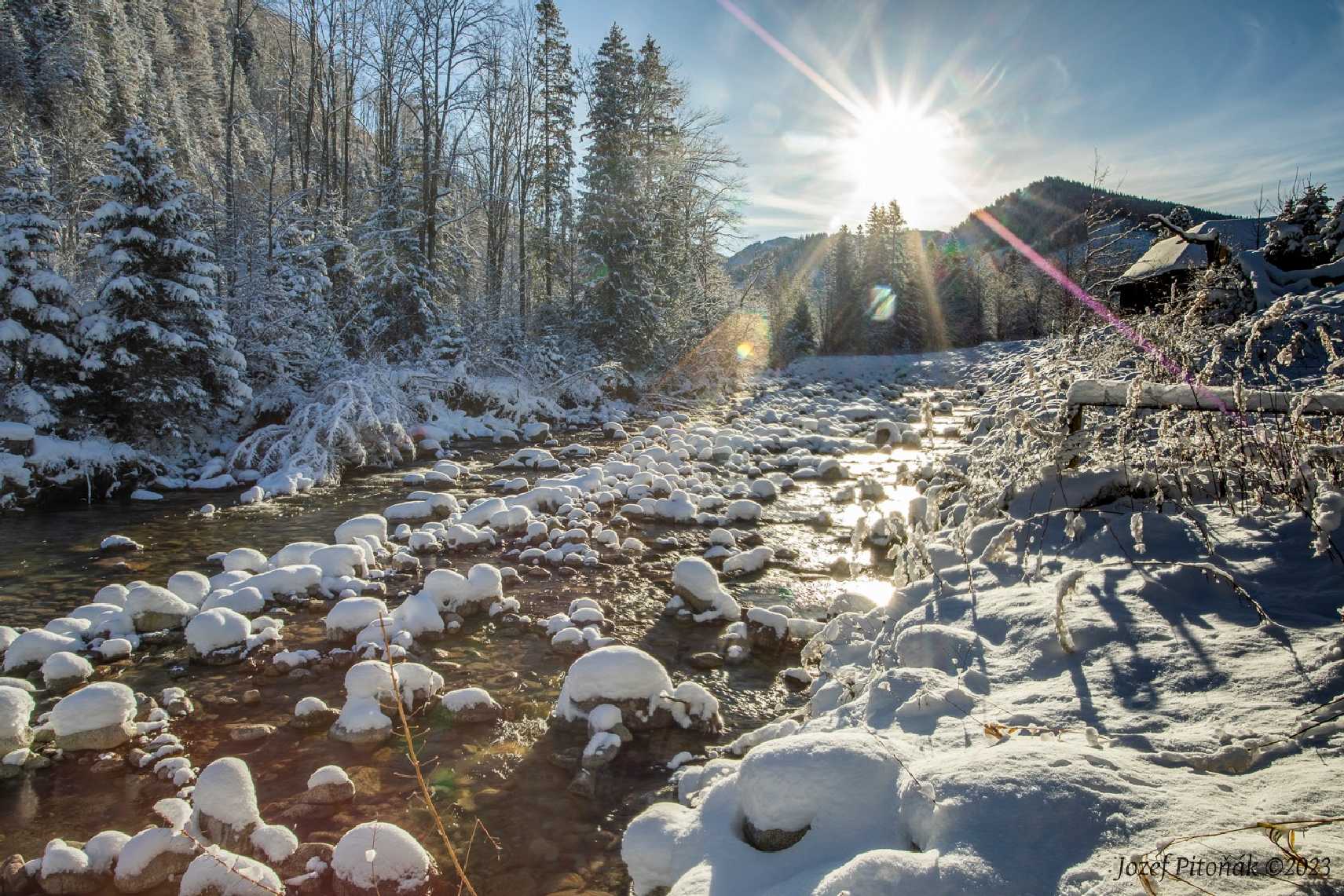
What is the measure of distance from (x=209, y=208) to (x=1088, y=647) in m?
17.5

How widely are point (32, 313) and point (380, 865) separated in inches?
415

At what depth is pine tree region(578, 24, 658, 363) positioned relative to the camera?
1983cm

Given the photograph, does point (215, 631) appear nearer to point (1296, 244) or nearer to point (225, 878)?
point (225, 878)

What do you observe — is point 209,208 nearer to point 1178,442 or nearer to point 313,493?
point 313,493

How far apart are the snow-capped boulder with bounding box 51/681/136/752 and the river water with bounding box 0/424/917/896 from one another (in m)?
0.11

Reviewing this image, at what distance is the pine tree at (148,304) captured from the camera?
29.2 feet

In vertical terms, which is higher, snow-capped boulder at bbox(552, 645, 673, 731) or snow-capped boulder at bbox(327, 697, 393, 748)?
snow-capped boulder at bbox(552, 645, 673, 731)

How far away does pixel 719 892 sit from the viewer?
1816 millimetres

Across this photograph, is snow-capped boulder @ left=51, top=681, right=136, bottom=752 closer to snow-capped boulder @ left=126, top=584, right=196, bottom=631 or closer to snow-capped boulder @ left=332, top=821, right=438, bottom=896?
snow-capped boulder @ left=126, top=584, right=196, bottom=631

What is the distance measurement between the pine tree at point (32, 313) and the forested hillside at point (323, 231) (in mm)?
34

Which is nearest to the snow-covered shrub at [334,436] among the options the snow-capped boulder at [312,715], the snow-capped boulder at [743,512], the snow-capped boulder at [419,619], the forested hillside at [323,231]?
the forested hillside at [323,231]

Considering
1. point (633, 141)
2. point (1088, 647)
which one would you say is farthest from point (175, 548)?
point (633, 141)

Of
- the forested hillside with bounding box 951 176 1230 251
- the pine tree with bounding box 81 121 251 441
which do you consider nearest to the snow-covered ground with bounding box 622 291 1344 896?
the pine tree with bounding box 81 121 251 441

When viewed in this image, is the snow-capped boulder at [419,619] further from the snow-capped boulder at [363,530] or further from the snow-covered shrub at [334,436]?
the snow-covered shrub at [334,436]
